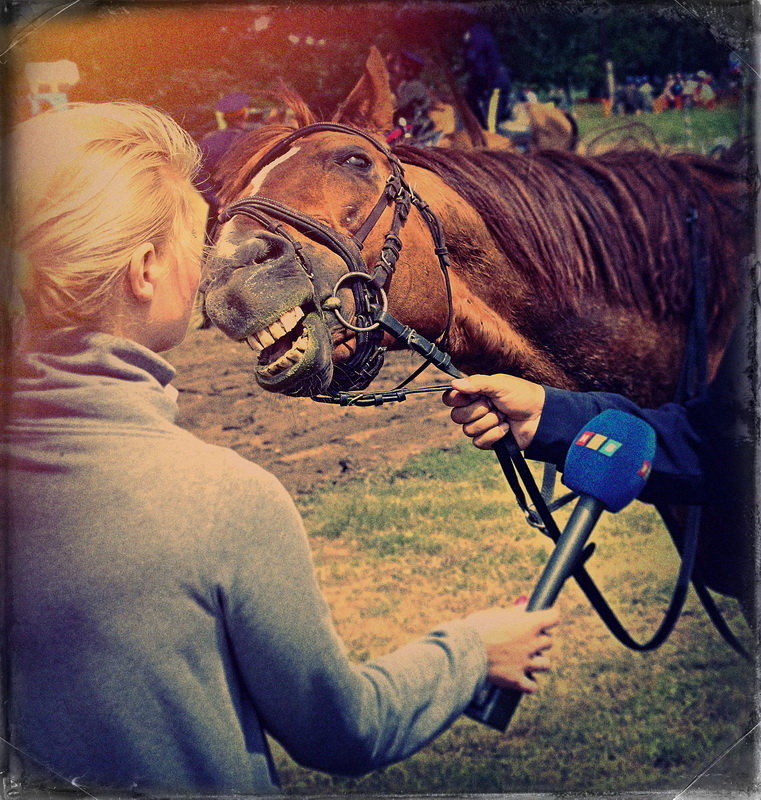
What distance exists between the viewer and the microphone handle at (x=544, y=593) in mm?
2174

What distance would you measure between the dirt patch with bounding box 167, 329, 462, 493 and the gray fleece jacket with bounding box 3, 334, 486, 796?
43 centimetres

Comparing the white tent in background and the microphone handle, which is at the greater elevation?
the white tent in background

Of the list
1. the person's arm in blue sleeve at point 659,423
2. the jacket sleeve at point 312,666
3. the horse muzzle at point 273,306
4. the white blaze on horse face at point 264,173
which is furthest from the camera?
the person's arm in blue sleeve at point 659,423

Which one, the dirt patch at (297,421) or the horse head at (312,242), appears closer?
the horse head at (312,242)

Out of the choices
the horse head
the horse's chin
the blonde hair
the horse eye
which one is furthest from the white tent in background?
the horse's chin

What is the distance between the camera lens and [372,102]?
2.60 m

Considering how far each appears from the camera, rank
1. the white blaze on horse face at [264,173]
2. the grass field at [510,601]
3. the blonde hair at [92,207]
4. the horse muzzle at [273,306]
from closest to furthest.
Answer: the blonde hair at [92,207], the horse muzzle at [273,306], the white blaze on horse face at [264,173], the grass field at [510,601]

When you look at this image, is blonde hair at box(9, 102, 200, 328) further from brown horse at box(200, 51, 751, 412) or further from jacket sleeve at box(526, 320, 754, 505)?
jacket sleeve at box(526, 320, 754, 505)

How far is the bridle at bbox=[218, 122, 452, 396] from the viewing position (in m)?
2.36

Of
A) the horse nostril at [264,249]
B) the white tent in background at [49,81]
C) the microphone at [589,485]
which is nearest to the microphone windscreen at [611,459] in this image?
the microphone at [589,485]

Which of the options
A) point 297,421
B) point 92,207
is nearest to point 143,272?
point 92,207

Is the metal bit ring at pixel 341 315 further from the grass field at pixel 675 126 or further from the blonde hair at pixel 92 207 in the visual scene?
the grass field at pixel 675 126

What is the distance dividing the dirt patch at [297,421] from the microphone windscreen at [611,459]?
43cm

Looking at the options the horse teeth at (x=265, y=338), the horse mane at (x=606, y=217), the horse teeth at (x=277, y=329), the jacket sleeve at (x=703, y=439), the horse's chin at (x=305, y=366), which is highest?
the horse mane at (x=606, y=217)
